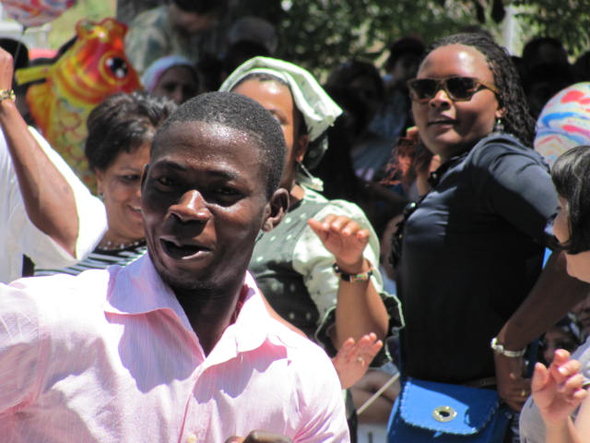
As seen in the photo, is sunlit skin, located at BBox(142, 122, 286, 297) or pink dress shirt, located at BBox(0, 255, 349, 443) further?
sunlit skin, located at BBox(142, 122, 286, 297)

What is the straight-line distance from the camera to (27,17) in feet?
17.7

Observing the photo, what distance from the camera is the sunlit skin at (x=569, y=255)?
8.89 ft

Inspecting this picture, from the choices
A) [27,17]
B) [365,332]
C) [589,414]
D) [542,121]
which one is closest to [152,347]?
[589,414]

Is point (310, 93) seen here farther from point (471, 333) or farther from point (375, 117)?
point (375, 117)

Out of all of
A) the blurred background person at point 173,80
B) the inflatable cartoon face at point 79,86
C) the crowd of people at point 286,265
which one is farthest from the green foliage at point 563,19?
the inflatable cartoon face at point 79,86

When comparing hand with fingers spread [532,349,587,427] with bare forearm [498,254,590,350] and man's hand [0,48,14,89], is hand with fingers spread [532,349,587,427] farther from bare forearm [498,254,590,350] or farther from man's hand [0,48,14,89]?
man's hand [0,48,14,89]

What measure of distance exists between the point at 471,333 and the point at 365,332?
326 mm

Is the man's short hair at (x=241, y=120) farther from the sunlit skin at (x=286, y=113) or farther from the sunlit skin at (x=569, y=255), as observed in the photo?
the sunlit skin at (x=286, y=113)

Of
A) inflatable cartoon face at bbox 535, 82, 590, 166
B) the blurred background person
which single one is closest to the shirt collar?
inflatable cartoon face at bbox 535, 82, 590, 166

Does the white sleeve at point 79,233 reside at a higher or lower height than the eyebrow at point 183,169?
lower

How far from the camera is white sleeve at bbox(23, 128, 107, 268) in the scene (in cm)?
297

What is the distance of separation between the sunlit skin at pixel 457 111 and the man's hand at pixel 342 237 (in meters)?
0.62

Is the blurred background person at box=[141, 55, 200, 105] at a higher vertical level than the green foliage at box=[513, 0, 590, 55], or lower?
lower

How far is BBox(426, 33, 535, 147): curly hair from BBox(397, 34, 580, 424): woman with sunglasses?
0.07 meters
